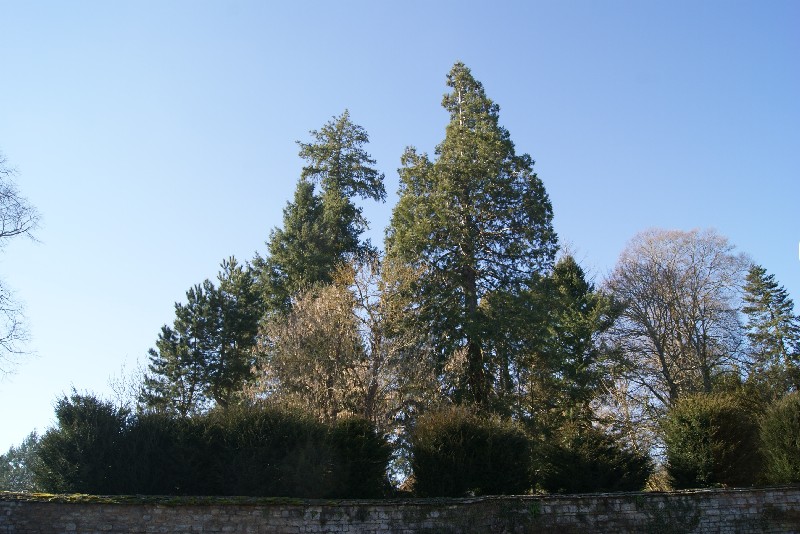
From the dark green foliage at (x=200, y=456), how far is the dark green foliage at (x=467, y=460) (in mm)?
1531

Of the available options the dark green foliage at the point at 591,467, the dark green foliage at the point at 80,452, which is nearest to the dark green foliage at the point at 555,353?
the dark green foliage at the point at 591,467

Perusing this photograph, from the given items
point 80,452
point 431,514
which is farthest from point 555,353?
point 80,452

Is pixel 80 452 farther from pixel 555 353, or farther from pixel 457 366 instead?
pixel 555 353

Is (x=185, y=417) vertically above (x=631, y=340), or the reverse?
(x=631, y=340)

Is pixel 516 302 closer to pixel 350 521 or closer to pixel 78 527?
pixel 350 521

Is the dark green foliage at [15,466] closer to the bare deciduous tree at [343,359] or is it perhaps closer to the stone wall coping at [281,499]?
the bare deciduous tree at [343,359]

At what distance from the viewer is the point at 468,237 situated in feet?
89.5

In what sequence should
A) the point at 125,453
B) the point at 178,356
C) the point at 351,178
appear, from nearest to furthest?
the point at 125,453, the point at 178,356, the point at 351,178

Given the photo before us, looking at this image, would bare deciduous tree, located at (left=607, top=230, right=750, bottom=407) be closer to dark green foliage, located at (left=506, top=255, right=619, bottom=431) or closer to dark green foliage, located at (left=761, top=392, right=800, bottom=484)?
dark green foliage, located at (left=506, top=255, right=619, bottom=431)

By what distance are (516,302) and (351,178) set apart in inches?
633

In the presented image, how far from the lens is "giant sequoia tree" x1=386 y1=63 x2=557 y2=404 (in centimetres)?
2595

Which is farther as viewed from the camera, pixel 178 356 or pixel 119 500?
pixel 178 356

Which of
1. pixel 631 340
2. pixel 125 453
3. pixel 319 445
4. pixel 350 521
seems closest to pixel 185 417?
pixel 125 453

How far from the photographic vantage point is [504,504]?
14.0 metres
